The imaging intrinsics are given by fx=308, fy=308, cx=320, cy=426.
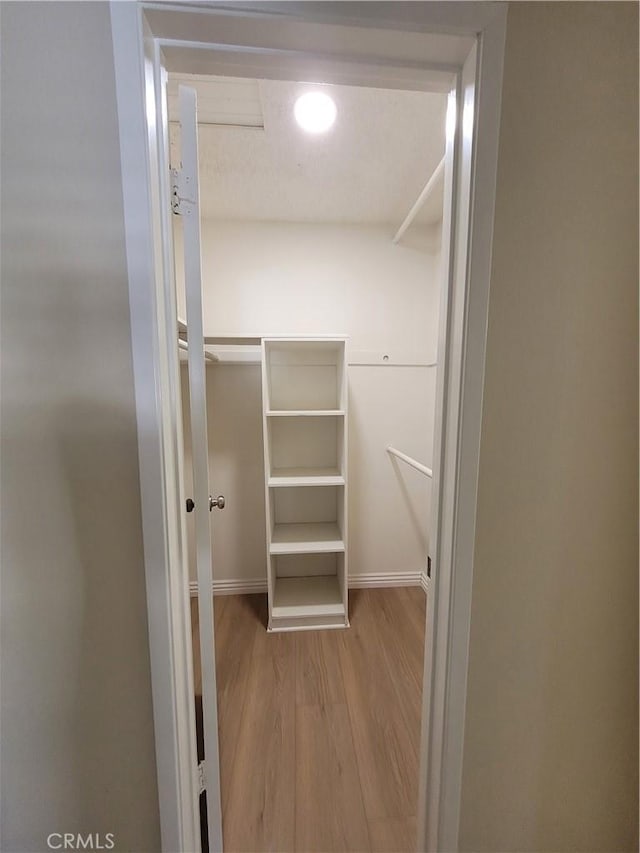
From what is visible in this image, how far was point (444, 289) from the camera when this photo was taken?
2.36ft

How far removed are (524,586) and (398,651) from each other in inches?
49.5

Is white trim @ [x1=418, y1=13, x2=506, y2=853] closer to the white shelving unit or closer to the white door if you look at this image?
the white door

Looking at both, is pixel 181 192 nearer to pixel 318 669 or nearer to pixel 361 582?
pixel 318 669

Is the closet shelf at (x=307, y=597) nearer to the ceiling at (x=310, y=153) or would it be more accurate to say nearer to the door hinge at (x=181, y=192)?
the door hinge at (x=181, y=192)

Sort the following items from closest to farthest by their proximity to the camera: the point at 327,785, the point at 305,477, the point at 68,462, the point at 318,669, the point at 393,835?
the point at 68,462
the point at 393,835
the point at 327,785
the point at 318,669
the point at 305,477

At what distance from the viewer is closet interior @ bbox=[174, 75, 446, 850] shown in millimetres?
1237

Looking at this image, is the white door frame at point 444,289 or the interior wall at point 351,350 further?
the interior wall at point 351,350

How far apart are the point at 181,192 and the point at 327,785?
1920mm

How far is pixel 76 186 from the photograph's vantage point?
602 millimetres

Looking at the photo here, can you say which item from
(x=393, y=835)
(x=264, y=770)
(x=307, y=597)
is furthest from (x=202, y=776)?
(x=307, y=597)

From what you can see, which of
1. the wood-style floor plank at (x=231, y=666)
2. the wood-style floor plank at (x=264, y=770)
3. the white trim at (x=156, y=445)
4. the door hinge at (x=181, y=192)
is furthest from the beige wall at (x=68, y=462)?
the wood-style floor plank at (x=231, y=666)

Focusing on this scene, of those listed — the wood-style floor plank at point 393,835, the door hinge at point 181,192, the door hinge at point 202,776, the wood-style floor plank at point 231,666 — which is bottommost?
the wood-style floor plank at point 393,835

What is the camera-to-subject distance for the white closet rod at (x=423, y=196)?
1272 mm

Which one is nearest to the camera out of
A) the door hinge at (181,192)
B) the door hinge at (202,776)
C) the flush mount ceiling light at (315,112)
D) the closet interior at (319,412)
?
the door hinge at (181,192)
